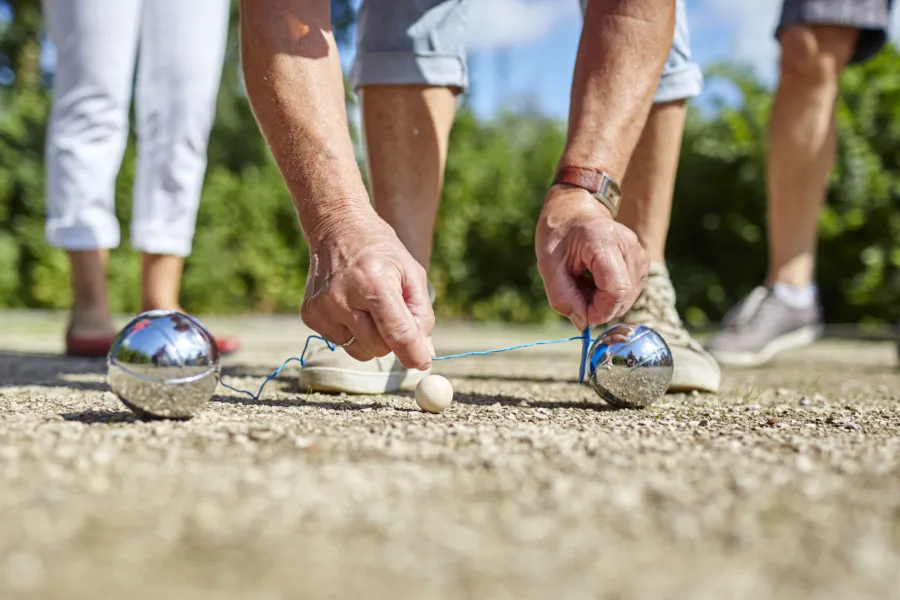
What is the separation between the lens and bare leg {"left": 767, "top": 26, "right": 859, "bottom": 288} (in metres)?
3.94

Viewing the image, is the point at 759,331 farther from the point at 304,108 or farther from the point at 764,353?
the point at 304,108

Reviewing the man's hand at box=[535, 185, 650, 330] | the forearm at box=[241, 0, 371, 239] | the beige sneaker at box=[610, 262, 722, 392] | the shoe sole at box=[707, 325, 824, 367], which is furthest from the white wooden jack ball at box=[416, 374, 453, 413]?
the shoe sole at box=[707, 325, 824, 367]

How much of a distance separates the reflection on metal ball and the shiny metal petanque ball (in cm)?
99

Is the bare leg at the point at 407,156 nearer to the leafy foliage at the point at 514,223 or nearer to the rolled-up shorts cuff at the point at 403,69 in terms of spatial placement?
the rolled-up shorts cuff at the point at 403,69

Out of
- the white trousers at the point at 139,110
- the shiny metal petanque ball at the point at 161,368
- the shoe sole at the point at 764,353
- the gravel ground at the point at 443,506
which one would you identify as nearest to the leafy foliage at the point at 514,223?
the shoe sole at the point at 764,353

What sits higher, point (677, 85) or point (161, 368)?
point (677, 85)

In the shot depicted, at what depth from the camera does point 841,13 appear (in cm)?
384

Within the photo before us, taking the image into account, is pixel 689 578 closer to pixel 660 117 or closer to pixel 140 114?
pixel 660 117

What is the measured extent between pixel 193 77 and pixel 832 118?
9.61 ft

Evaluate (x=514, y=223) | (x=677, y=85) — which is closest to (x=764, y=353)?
(x=677, y=85)

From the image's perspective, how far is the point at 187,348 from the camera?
6.13 feet

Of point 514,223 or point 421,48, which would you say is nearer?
point 421,48

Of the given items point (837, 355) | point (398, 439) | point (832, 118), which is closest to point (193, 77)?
point (398, 439)

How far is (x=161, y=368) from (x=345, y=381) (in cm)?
77
